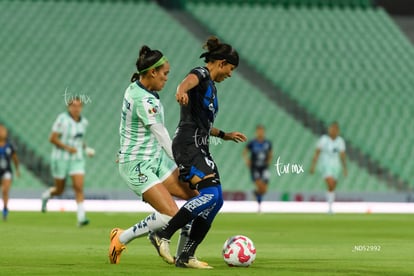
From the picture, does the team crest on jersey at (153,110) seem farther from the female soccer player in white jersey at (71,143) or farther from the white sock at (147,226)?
the female soccer player in white jersey at (71,143)

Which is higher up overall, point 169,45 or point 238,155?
point 169,45

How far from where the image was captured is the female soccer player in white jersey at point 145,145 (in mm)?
9336

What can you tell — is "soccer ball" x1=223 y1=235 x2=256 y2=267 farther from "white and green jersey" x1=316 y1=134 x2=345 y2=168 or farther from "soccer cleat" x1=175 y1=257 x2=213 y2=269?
"white and green jersey" x1=316 y1=134 x2=345 y2=168

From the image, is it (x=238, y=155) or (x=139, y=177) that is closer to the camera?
(x=139, y=177)

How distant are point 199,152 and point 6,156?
1205 cm

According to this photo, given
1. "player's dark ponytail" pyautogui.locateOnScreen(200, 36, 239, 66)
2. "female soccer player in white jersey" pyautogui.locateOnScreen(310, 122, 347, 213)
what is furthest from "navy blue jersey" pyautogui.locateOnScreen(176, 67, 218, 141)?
"female soccer player in white jersey" pyautogui.locateOnScreen(310, 122, 347, 213)

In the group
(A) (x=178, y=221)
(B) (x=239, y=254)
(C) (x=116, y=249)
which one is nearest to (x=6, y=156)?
(C) (x=116, y=249)

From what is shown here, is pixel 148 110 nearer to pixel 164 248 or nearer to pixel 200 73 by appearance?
pixel 200 73

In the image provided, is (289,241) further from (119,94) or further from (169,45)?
(169,45)

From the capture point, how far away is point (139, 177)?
9.41m

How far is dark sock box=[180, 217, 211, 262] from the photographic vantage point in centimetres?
915

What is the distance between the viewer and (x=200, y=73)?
350 inches

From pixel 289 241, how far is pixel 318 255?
2770mm

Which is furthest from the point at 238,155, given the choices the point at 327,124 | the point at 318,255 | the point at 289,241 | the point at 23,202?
the point at 318,255
